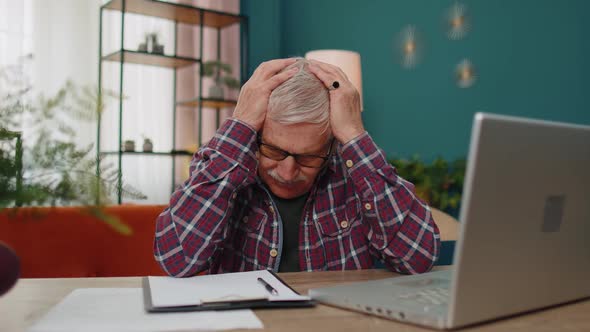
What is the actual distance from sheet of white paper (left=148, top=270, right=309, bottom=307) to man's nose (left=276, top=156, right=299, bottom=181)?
0.28 metres

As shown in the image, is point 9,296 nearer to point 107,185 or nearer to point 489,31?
point 107,185

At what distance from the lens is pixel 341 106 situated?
3.87 ft

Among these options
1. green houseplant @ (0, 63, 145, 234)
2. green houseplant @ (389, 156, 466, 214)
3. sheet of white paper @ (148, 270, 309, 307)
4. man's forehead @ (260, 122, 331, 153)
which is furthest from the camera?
green houseplant @ (389, 156, 466, 214)

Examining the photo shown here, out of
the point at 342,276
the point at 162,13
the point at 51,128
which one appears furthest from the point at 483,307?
the point at 162,13

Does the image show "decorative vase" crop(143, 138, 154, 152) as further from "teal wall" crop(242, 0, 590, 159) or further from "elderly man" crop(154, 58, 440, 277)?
"elderly man" crop(154, 58, 440, 277)

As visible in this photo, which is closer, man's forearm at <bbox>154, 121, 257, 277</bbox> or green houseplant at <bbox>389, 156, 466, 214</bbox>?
man's forearm at <bbox>154, 121, 257, 277</bbox>

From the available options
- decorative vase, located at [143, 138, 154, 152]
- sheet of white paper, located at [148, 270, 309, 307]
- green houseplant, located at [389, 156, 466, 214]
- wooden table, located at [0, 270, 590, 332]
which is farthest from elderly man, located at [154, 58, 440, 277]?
decorative vase, located at [143, 138, 154, 152]

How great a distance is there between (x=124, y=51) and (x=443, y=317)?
9.87 ft

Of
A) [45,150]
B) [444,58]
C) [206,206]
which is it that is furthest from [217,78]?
[45,150]

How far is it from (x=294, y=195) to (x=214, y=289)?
1.60 feet

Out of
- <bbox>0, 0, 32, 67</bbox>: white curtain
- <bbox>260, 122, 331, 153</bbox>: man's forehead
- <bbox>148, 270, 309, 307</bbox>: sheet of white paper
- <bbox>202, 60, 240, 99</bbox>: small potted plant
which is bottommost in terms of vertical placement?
<bbox>148, 270, 309, 307</bbox>: sheet of white paper

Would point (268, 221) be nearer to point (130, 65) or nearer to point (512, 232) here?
point (512, 232)

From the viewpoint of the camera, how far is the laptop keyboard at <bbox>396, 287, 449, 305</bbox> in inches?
29.6

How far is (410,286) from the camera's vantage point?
0.86 metres
